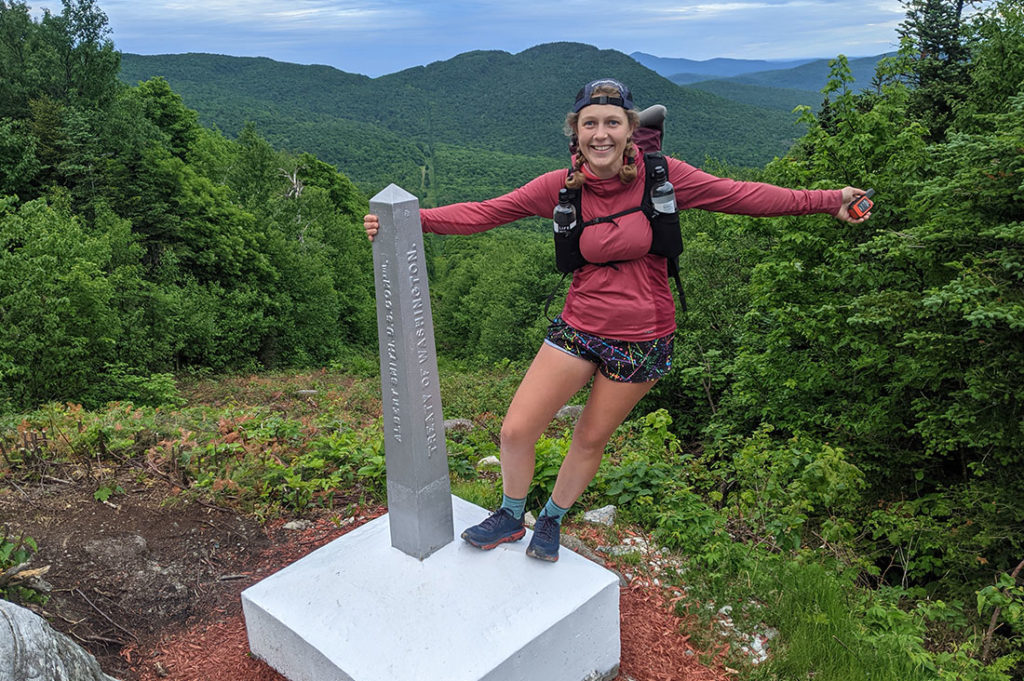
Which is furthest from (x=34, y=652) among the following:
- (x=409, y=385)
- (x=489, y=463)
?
(x=489, y=463)

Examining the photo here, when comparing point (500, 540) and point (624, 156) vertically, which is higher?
point (624, 156)

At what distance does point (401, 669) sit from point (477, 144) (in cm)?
12007

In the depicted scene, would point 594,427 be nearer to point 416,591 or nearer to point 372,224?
point 416,591

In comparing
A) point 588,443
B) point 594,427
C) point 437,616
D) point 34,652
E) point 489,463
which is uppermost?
point 594,427

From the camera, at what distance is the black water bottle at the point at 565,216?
3.24 meters

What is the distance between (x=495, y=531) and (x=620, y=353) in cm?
132

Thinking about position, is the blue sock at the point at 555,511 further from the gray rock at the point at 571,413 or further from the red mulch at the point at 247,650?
the gray rock at the point at 571,413

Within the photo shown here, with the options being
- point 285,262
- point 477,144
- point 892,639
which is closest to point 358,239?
point 285,262

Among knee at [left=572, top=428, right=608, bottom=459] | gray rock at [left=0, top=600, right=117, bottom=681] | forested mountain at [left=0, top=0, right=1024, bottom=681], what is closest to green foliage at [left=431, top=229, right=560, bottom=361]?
forested mountain at [left=0, top=0, right=1024, bottom=681]

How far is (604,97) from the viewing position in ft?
10.3

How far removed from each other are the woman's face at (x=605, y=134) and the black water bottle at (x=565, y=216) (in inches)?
7.7

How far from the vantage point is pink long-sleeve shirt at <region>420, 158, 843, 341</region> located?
3.18 m

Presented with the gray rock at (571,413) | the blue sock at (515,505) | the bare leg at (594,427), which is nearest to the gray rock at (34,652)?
the blue sock at (515,505)

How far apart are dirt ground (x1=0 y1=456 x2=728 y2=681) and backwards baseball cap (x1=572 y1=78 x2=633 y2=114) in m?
2.98
